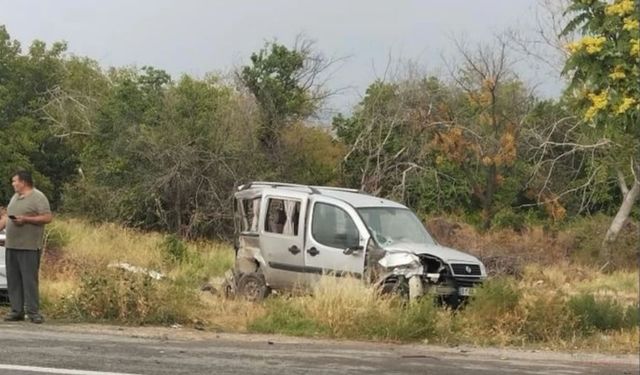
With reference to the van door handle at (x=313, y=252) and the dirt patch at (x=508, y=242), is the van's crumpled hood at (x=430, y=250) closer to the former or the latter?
the van door handle at (x=313, y=252)

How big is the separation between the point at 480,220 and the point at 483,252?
11574 millimetres

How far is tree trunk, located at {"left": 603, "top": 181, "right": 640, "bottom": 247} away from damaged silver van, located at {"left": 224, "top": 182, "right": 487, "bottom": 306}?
17.1m

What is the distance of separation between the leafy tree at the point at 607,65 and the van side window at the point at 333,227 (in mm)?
3933

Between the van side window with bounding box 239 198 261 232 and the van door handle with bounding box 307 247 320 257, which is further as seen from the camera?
the van side window with bounding box 239 198 261 232

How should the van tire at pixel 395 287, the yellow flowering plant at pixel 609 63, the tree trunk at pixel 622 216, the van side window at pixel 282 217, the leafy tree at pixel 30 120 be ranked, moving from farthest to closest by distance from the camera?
the leafy tree at pixel 30 120, the tree trunk at pixel 622 216, the van side window at pixel 282 217, the yellow flowering plant at pixel 609 63, the van tire at pixel 395 287

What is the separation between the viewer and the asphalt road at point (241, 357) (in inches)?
316

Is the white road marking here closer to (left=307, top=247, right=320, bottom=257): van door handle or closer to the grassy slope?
the grassy slope

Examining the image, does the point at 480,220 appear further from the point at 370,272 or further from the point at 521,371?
the point at 521,371

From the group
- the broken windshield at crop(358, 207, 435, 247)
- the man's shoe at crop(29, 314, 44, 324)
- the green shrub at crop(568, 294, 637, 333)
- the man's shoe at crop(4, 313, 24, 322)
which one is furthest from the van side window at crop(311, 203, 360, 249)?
the man's shoe at crop(4, 313, 24, 322)

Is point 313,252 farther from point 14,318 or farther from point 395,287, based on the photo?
point 14,318

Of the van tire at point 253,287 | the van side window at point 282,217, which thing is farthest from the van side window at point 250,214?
the van tire at point 253,287

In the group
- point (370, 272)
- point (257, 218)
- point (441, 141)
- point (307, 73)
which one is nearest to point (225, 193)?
point (307, 73)

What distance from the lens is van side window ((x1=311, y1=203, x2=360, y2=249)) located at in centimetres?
1337

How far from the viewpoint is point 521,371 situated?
8.31 m
